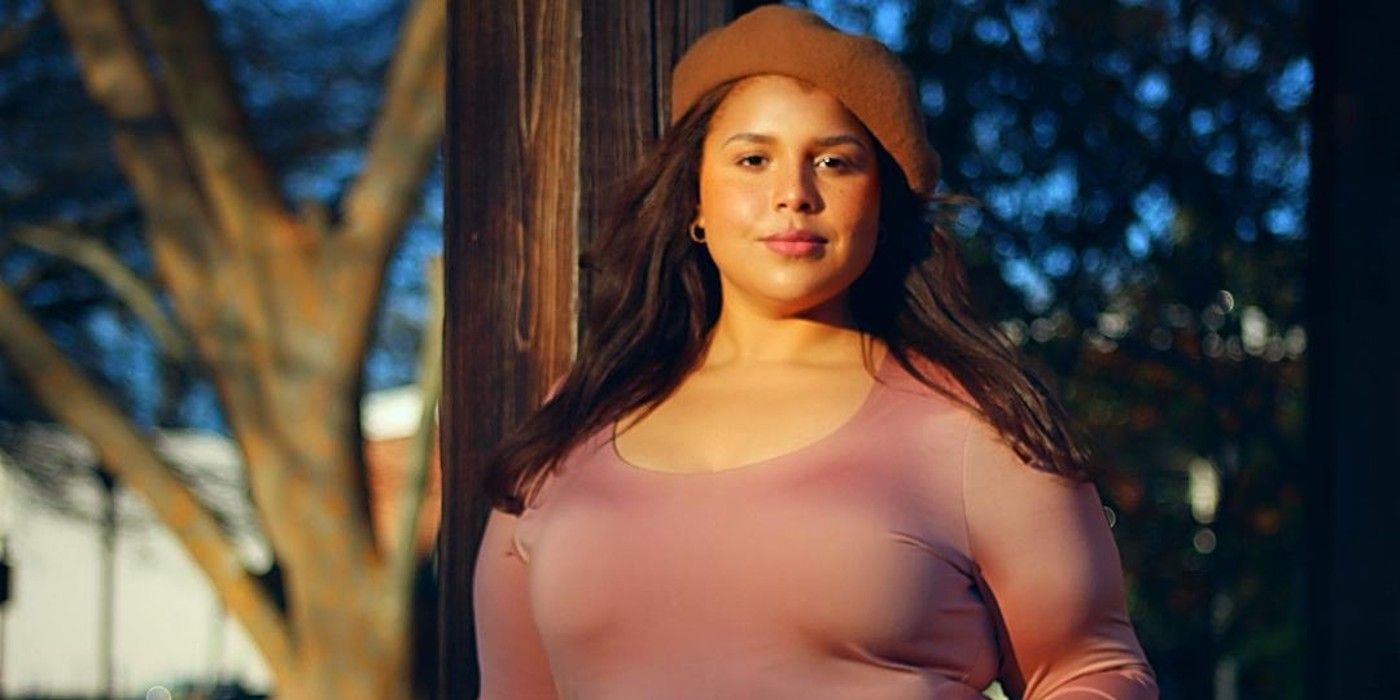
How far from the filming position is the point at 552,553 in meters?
1.80

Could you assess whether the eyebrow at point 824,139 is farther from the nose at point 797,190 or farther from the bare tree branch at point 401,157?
the bare tree branch at point 401,157

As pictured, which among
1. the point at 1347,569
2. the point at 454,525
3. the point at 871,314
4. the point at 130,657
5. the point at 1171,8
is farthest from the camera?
the point at 130,657

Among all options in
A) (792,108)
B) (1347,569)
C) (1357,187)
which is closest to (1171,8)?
(1357,187)

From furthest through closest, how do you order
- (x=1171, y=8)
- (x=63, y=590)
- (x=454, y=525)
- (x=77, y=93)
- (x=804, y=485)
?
(x=63, y=590)
(x=77, y=93)
(x=1171, y=8)
(x=454, y=525)
(x=804, y=485)

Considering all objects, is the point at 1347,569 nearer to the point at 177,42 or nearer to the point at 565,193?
the point at 565,193

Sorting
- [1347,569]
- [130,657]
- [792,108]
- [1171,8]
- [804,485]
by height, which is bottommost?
[130,657]

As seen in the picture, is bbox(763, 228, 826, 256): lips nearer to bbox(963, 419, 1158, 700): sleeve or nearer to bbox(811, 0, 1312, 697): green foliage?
bbox(963, 419, 1158, 700): sleeve

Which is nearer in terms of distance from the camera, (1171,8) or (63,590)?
(1171,8)

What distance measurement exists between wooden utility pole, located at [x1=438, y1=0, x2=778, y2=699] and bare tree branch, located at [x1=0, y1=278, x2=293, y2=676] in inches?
189

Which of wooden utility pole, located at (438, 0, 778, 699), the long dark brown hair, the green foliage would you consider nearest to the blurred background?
the green foliage

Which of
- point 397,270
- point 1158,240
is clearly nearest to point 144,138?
point 397,270

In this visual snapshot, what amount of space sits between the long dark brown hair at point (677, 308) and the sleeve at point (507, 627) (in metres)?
0.04

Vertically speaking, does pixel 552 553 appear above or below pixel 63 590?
above

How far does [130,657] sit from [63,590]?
2235 millimetres
